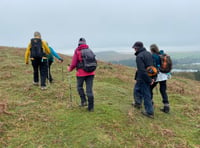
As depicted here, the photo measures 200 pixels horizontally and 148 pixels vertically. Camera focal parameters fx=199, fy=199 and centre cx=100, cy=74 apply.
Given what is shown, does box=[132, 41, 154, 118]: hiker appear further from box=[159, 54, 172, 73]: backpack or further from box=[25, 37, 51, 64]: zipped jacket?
box=[25, 37, 51, 64]: zipped jacket

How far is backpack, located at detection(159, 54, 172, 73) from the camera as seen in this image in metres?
7.24

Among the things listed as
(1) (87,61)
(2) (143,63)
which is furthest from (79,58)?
(2) (143,63)

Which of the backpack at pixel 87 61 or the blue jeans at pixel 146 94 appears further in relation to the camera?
the blue jeans at pixel 146 94

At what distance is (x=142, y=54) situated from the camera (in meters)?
6.62

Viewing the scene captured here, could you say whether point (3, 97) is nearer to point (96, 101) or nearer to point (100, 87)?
point (96, 101)

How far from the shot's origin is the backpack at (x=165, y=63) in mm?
7242

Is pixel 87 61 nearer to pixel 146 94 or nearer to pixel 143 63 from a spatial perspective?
pixel 143 63

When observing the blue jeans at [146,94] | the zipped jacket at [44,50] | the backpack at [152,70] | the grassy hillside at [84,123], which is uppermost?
the zipped jacket at [44,50]

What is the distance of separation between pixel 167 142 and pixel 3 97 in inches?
248

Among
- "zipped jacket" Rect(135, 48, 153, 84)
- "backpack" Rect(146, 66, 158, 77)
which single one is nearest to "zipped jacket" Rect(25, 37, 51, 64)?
"zipped jacket" Rect(135, 48, 153, 84)

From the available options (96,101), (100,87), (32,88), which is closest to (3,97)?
(32,88)

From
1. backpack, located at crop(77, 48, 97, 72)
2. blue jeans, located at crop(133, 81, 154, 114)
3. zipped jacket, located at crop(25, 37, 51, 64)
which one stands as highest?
zipped jacket, located at crop(25, 37, 51, 64)

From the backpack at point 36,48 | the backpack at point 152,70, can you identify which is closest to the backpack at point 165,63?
the backpack at point 152,70

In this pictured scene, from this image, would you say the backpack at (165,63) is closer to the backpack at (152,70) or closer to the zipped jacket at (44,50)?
the backpack at (152,70)
